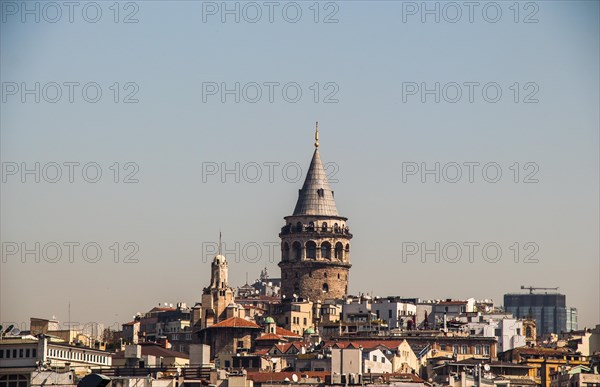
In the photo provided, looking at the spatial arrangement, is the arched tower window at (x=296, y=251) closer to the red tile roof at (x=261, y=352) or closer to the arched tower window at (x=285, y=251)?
the arched tower window at (x=285, y=251)

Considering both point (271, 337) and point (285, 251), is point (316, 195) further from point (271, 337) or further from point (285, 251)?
point (271, 337)

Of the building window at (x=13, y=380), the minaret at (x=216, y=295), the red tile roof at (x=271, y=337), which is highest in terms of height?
the minaret at (x=216, y=295)

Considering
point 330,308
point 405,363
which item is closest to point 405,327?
point 330,308

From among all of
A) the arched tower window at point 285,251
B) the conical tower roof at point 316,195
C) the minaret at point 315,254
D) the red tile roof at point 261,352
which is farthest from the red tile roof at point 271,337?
the conical tower roof at point 316,195

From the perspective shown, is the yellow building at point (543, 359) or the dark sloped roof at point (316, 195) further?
the dark sloped roof at point (316, 195)

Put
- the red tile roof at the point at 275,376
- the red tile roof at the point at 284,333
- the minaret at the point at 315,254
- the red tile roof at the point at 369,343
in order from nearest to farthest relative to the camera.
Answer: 1. the red tile roof at the point at 275,376
2. the red tile roof at the point at 369,343
3. the red tile roof at the point at 284,333
4. the minaret at the point at 315,254

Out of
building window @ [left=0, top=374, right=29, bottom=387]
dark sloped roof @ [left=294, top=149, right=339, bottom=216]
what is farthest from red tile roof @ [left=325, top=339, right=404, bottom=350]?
dark sloped roof @ [left=294, top=149, right=339, bottom=216]

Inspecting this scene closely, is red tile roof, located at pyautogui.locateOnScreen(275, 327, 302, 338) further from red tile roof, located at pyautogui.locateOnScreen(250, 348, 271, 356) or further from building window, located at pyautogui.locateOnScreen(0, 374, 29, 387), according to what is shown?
building window, located at pyautogui.locateOnScreen(0, 374, 29, 387)

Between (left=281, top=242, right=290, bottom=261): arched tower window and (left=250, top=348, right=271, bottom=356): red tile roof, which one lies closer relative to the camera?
(left=250, top=348, right=271, bottom=356): red tile roof
